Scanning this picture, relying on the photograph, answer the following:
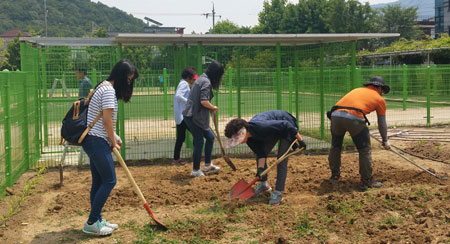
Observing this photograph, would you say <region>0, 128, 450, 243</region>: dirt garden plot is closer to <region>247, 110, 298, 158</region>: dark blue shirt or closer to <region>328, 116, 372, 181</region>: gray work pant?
<region>328, 116, 372, 181</region>: gray work pant

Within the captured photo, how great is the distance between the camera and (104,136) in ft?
16.5

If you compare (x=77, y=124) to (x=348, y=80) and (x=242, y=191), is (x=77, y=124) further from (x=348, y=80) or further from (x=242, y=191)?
(x=348, y=80)

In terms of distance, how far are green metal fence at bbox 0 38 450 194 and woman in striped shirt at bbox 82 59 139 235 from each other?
3.12m

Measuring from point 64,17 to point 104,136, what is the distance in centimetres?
14015

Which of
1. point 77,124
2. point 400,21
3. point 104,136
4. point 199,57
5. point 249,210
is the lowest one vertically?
point 249,210

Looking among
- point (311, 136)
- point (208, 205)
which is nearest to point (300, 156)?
point (311, 136)

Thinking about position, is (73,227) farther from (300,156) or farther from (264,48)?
(264,48)

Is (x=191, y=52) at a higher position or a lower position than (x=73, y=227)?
higher

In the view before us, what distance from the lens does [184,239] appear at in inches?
200

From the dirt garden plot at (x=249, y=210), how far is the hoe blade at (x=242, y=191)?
0.09 m

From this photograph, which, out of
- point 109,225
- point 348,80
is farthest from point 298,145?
point 348,80

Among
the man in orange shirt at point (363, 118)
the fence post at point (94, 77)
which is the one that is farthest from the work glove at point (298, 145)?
the fence post at point (94, 77)

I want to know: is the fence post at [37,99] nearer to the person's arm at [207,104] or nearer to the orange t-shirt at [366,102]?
the person's arm at [207,104]

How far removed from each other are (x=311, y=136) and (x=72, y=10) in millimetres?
140108
